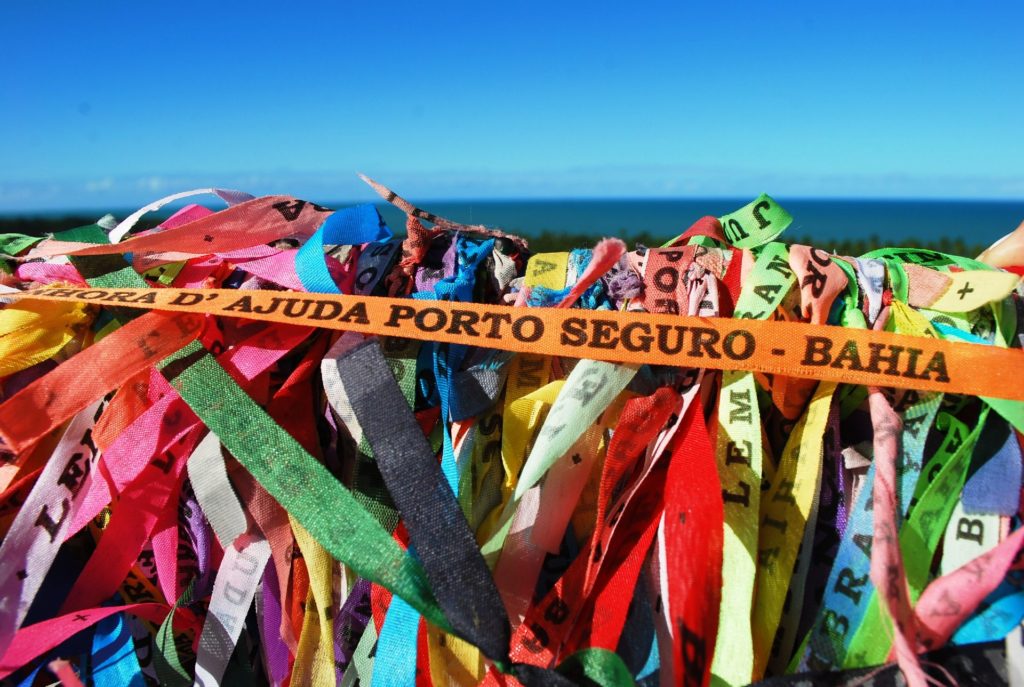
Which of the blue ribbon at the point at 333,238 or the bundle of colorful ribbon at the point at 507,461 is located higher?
the blue ribbon at the point at 333,238

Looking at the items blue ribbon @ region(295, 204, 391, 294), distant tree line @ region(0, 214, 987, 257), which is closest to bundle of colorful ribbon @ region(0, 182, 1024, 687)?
blue ribbon @ region(295, 204, 391, 294)

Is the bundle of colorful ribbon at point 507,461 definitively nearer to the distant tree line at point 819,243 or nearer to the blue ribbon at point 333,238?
the blue ribbon at point 333,238

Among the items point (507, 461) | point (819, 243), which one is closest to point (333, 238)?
point (507, 461)

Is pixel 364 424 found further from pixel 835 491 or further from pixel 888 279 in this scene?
pixel 888 279

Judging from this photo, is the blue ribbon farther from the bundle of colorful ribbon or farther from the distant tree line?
the distant tree line

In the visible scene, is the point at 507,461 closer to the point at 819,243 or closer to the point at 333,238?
the point at 333,238

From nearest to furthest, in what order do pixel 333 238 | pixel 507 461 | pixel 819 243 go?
1. pixel 507 461
2. pixel 333 238
3. pixel 819 243

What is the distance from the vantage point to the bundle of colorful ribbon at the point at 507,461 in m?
0.92

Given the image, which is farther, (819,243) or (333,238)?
(819,243)

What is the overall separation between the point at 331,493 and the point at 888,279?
83cm

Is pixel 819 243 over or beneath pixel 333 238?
beneath

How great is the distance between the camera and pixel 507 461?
1096 millimetres

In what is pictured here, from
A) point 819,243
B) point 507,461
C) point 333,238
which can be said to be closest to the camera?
point 507,461

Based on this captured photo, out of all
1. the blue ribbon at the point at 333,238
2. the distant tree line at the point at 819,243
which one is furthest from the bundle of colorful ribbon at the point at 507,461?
the distant tree line at the point at 819,243
